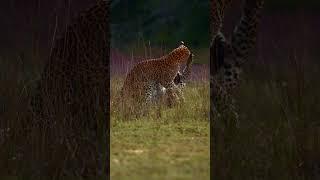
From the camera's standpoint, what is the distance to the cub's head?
9.25 feet

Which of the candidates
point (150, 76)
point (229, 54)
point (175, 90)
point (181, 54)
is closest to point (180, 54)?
point (181, 54)

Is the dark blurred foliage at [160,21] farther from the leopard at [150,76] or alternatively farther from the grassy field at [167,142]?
the grassy field at [167,142]

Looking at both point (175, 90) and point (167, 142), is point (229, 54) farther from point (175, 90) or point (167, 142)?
point (167, 142)

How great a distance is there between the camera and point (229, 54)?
3.28m

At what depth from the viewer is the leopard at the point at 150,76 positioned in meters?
2.86

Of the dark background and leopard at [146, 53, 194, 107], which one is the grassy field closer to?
leopard at [146, 53, 194, 107]

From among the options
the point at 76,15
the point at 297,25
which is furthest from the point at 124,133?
the point at 297,25

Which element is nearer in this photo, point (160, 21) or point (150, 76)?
point (160, 21)

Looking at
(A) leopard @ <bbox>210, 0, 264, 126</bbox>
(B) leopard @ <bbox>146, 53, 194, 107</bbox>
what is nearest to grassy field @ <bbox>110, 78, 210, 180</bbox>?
(B) leopard @ <bbox>146, 53, 194, 107</bbox>

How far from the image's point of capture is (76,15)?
313cm

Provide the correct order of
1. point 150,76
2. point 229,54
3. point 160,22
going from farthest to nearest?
point 229,54 → point 150,76 → point 160,22

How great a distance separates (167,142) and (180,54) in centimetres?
35

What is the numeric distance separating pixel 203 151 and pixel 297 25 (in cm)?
89

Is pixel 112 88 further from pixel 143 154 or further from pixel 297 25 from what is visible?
pixel 297 25
